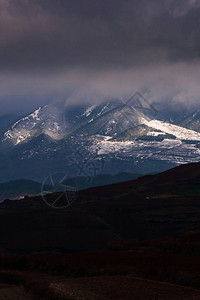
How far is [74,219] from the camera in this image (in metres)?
192

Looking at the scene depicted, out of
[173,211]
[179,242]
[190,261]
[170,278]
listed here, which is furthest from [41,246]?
[170,278]

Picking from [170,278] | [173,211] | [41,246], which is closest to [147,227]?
[173,211]

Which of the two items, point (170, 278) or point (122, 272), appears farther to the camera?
point (122, 272)

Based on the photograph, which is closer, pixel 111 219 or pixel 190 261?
pixel 190 261

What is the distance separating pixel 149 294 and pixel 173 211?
496 ft

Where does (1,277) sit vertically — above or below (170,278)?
above

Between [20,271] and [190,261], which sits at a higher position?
[20,271]

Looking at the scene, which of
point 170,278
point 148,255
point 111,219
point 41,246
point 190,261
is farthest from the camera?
point 111,219

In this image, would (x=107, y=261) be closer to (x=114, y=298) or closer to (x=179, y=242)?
(x=179, y=242)

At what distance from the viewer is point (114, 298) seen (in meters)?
41.8

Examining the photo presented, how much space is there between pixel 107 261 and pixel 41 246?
9897 cm

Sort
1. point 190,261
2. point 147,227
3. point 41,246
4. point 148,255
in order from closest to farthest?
point 190,261 → point 148,255 → point 41,246 → point 147,227

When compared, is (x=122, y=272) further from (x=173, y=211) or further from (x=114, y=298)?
(x=173, y=211)

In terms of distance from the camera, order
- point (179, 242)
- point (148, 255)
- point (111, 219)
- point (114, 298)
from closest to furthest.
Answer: point (114, 298) < point (148, 255) < point (179, 242) < point (111, 219)
